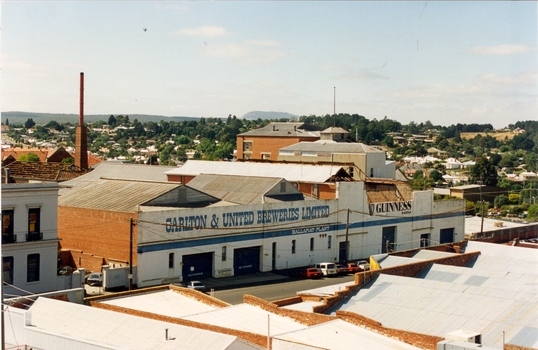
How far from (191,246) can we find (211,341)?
20.8 m

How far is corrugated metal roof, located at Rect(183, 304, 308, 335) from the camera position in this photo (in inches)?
938

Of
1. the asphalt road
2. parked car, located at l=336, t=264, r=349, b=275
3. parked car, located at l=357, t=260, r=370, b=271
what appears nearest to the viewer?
the asphalt road

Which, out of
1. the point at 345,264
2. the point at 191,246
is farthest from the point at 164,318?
the point at 345,264

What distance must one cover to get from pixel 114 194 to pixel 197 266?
6.73 metres

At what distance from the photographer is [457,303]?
26812 millimetres

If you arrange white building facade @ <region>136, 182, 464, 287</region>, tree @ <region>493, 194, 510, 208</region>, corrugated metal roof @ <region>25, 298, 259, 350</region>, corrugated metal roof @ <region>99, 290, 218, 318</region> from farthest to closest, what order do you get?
tree @ <region>493, 194, 510, 208</region>, white building facade @ <region>136, 182, 464, 287</region>, corrugated metal roof @ <region>99, 290, 218, 318</region>, corrugated metal roof @ <region>25, 298, 259, 350</region>

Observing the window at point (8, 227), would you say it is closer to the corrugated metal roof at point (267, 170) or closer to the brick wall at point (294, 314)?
the brick wall at point (294, 314)

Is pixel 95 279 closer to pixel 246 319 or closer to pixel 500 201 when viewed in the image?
pixel 246 319

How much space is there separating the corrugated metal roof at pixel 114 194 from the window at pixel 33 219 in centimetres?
566

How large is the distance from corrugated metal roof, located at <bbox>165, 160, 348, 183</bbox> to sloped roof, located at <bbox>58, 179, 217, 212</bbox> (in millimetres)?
9792

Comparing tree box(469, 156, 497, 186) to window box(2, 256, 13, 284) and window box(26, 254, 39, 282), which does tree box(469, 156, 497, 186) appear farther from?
window box(2, 256, 13, 284)

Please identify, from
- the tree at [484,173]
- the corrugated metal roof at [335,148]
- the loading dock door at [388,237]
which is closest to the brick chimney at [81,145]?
the corrugated metal roof at [335,148]

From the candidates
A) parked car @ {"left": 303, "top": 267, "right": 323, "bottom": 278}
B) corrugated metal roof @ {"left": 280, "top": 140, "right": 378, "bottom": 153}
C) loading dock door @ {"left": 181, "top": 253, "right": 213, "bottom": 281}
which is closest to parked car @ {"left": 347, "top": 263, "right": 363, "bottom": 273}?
parked car @ {"left": 303, "top": 267, "right": 323, "bottom": 278}

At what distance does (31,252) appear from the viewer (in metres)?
34.2
